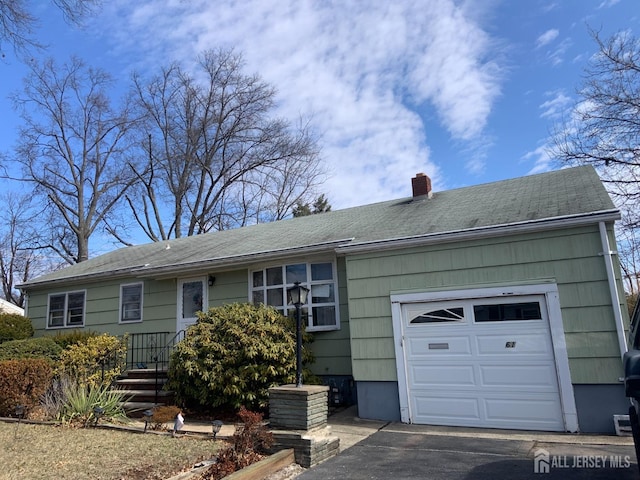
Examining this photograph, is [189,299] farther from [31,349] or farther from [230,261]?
[31,349]

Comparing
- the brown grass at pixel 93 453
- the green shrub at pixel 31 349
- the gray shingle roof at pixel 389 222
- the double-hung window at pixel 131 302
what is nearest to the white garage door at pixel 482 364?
the gray shingle roof at pixel 389 222

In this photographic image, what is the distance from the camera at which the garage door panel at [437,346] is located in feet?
23.7

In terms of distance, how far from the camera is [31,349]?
9773 millimetres

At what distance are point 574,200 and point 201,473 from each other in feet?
22.4

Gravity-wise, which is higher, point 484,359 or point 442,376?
point 484,359

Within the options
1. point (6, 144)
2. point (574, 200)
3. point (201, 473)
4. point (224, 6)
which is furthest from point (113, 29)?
point (6, 144)

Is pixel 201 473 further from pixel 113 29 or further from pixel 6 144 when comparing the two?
pixel 6 144

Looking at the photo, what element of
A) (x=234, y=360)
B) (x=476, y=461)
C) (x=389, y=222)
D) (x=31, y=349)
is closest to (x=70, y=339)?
(x=31, y=349)

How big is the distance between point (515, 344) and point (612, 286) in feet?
5.20

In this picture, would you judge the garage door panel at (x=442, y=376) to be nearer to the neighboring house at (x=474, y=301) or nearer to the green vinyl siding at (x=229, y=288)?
the neighboring house at (x=474, y=301)

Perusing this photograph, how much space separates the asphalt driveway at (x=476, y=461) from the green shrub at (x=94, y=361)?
5.89 metres

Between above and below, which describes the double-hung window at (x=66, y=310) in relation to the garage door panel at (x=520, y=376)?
above

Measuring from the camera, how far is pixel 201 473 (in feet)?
15.6

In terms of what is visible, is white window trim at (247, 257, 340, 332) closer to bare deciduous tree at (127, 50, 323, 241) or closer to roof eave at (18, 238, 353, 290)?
roof eave at (18, 238, 353, 290)
